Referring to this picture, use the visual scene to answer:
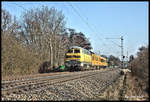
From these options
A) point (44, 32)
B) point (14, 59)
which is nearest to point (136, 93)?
point (14, 59)

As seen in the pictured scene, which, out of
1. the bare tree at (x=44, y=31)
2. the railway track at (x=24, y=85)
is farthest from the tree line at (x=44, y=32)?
the railway track at (x=24, y=85)

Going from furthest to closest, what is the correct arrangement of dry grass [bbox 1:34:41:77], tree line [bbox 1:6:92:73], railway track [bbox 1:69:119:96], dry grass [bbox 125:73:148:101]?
1. tree line [bbox 1:6:92:73]
2. dry grass [bbox 1:34:41:77]
3. dry grass [bbox 125:73:148:101]
4. railway track [bbox 1:69:119:96]

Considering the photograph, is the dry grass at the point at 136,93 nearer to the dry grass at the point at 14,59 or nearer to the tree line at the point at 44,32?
the dry grass at the point at 14,59

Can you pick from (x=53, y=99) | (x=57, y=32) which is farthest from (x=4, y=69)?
(x=57, y=32)

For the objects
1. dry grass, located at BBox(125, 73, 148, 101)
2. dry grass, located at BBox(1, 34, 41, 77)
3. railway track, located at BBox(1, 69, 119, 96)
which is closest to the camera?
railway track, located at BBox(1, 69, 119, 96)

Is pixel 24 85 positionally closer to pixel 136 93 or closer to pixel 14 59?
pixel 136 93

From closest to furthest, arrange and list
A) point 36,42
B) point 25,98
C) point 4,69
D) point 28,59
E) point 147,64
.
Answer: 1. point 25,98
2. point 147,64
3. point 4,69
4. point 28,59
5. point 36,42

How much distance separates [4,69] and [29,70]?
19.5 feet

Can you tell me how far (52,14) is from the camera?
4653 cm

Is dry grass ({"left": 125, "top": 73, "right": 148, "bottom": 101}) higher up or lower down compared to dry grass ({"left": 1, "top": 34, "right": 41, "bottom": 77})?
lower down

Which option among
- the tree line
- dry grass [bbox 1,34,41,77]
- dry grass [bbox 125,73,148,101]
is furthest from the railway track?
the tree line

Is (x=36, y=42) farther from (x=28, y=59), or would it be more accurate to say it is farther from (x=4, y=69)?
(x=4, y=69)

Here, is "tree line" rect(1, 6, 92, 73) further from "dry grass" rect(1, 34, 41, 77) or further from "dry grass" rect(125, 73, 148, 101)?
"dry grass" rect(125, 73, 148, 101)

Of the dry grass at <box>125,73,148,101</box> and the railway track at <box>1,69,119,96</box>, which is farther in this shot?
the dry grass at <box>125,73,148,101</box>
